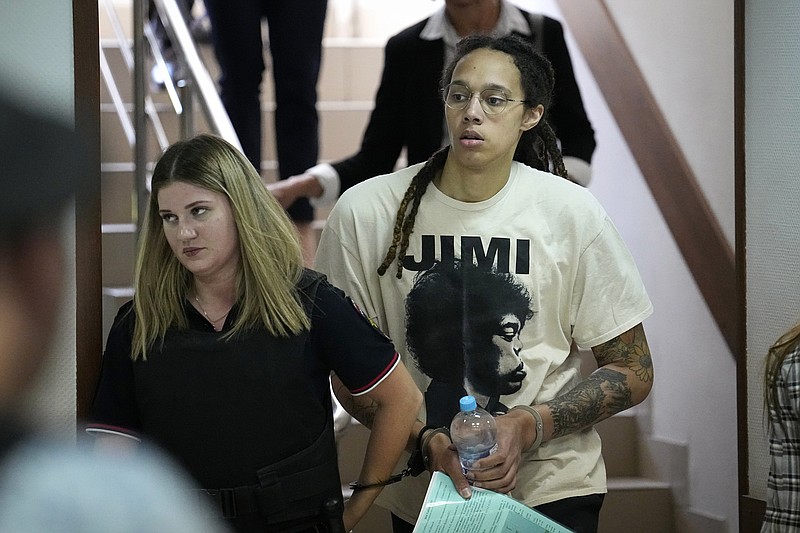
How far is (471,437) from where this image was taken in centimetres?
191

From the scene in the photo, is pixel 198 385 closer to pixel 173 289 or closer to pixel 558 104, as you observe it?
pixel 173 289

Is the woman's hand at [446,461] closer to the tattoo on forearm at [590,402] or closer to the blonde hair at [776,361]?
the tattoo on forearm at [590,402]

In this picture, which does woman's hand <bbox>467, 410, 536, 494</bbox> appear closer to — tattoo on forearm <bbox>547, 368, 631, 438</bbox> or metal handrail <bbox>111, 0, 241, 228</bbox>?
tattoo on forearm <bbox>547, 368, 631, 438</bbox>

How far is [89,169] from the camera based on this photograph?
609 mm

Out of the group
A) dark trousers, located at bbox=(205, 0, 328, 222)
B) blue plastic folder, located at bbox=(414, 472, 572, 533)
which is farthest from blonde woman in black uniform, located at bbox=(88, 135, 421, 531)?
dark trousers, located at bbox=(205, 0, 328, 222)

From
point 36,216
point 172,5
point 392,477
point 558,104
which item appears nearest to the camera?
point 36,216

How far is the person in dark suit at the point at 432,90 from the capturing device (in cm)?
289

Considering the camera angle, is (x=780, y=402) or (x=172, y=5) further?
(x=172, y=5)

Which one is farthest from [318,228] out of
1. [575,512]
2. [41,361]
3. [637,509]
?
[41,361]

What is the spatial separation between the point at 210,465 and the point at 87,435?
21cm

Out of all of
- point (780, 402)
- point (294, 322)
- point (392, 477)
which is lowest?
point (392, 477)

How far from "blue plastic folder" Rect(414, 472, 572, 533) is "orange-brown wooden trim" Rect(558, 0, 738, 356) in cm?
145

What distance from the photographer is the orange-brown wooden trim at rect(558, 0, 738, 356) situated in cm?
346

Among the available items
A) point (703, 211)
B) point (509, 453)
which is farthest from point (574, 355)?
point (703, 211)
